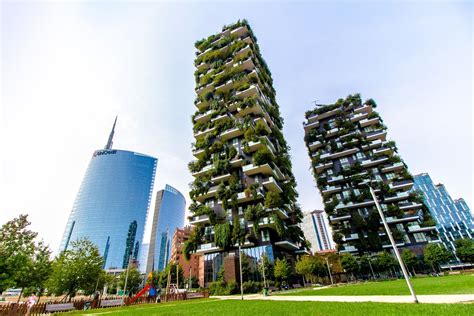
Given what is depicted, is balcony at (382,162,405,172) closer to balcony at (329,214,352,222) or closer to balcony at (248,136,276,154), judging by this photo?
balcony at (329,214,352,222)

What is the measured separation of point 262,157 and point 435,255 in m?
36.6

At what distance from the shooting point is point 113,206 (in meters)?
129

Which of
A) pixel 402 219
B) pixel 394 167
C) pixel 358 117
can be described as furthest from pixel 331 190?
pixel 358 117

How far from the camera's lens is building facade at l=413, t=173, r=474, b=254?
117188 millimetres

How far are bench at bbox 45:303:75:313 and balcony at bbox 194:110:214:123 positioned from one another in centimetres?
4046

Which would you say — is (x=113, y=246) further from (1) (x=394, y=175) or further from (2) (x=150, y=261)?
(1) (x=394, y=175)

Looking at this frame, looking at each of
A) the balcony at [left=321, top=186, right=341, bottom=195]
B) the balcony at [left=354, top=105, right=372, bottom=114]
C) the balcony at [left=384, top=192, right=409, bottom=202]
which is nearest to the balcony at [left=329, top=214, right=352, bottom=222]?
the balcony at [left=321, top=186, right=341, bottom=195]

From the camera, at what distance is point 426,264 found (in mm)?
43594

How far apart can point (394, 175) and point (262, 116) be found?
3710 cm

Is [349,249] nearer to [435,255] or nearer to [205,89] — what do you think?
[435,255]

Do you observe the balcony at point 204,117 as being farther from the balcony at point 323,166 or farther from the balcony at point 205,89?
the balcony at point 323,166

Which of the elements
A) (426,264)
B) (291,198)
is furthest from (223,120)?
(426,264)

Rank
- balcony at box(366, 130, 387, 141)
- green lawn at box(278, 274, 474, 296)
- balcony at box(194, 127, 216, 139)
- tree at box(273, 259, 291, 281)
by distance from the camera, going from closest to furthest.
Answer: green lawn at box(278, 274, 474, 296) → tree at box(273, 259, 291, 281) → balcony at box(194, 127, 216, 139) → balcony at box(366, 130, 387, 141)

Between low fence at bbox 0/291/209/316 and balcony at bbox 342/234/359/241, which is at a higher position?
balcony at bbox 342/234/359/241
